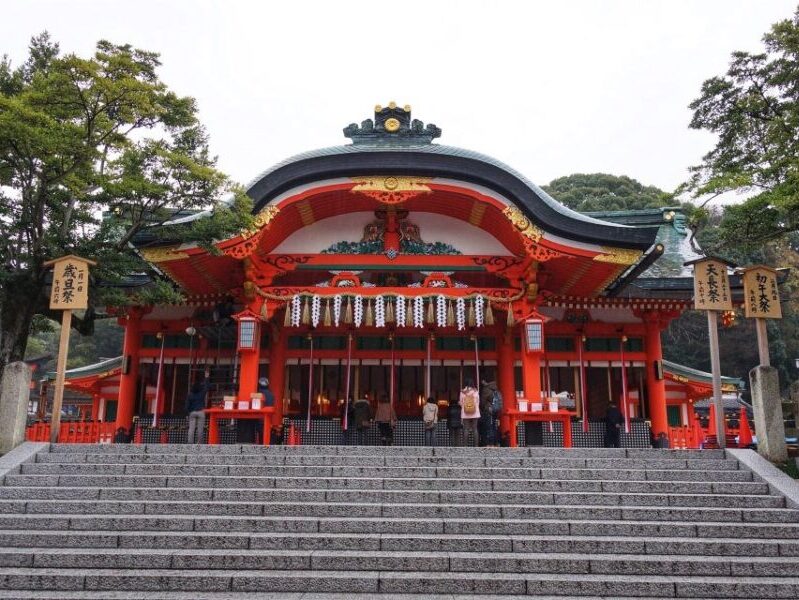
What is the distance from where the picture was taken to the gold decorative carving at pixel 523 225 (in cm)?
1326

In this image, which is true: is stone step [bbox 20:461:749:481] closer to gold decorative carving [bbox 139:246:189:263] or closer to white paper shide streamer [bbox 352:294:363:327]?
white paper shide streamer [bbox 352:294:363:327]

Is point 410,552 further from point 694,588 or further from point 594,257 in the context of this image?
point 594,257

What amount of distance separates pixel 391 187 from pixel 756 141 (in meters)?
8.03

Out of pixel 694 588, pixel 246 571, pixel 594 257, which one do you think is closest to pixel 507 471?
pixel 694 588

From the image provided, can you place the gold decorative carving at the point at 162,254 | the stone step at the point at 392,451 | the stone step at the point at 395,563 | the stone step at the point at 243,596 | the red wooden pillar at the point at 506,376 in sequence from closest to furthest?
the stone step at the point at 243,596
the stone step at the point at 395,563
the stone step at the point at 392,451
the gold decorative carving at the point at 162,254
the red wooden pillar at the point at 506,376

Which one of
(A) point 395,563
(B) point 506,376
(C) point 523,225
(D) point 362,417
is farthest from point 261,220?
(A) point 395,563

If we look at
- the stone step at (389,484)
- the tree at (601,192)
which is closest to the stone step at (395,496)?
the stone step at (389,484)

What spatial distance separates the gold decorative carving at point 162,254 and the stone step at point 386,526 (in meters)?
6.43

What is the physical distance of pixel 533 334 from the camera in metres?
13.6

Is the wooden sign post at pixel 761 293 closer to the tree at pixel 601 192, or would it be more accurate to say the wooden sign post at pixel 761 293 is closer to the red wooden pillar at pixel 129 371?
the red wooden pillar at pixel 129 371

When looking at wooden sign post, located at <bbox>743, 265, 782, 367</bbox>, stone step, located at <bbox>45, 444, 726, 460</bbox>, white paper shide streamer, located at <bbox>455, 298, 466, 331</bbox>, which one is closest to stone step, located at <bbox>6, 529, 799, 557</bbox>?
stone step, located at <bbox>45, 444, 726, 460</bbox>

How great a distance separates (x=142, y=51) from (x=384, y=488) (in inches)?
350

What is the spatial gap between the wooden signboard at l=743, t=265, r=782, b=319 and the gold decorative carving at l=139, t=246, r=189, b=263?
1081 centimetres

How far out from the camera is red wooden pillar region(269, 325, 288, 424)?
15.2 m
